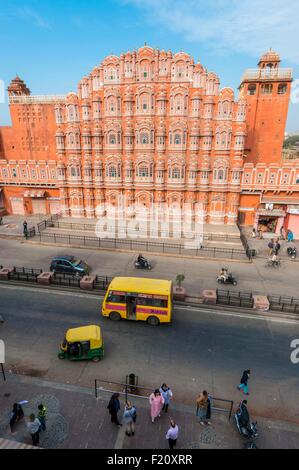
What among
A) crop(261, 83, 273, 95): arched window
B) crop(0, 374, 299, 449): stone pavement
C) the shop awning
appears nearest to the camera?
crop(0, 374, 299, 449): stone pavement

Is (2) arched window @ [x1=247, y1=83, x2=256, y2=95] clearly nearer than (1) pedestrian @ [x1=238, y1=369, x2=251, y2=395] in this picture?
No

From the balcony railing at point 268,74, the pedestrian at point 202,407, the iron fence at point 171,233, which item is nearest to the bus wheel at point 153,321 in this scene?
the pedestrian at point 202,407

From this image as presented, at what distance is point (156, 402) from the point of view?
33.1 ft

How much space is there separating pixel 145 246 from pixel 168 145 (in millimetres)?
12938

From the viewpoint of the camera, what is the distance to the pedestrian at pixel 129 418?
32.0 feet

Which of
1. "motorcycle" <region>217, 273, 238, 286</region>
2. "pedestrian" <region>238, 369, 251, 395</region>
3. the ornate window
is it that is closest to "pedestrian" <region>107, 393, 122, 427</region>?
"pedestrian" <region>238, 369, 251, 395</region>

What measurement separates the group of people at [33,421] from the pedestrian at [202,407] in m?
5.81

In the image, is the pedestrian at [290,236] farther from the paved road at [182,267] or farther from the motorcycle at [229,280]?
the motorcycle at [229,280]

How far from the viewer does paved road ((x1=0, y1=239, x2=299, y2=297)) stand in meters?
22.1

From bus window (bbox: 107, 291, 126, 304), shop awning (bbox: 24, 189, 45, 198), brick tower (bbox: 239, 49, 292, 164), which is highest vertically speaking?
brick tower (bbox: 239, 49, 292, 164)

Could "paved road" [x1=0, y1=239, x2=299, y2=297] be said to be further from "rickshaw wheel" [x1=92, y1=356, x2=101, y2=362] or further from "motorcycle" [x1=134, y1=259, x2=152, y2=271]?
"rickshaw wheel" [x1=92, y1=356, x2=101, y2=362]

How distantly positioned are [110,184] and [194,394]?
1095 inches

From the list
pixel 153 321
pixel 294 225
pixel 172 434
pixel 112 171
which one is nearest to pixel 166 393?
pixel 172 434

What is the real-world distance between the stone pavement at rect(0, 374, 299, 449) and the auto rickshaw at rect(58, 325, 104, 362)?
1.80 meters
